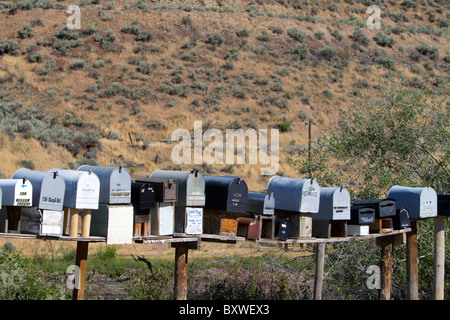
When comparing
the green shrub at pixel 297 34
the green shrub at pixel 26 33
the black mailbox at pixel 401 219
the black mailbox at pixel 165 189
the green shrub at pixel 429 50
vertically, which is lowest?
the black mailbox at pixel 401 219

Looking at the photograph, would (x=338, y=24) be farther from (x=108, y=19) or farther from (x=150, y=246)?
(x=150, y=246)

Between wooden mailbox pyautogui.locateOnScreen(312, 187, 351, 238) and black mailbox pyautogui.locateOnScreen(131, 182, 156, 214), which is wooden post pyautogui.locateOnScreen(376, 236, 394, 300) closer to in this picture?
wooden mailbox pyautogui.locateOnScreen(312, 187, 351, 238)

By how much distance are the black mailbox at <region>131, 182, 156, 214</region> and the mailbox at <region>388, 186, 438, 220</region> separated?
3306 mm

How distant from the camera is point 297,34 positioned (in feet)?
133

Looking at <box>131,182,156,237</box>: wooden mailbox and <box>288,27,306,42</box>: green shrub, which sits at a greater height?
<box>288,27,306,42</box>: green shrub

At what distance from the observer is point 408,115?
11.1 meters

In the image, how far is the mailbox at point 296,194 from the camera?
6.19 metres

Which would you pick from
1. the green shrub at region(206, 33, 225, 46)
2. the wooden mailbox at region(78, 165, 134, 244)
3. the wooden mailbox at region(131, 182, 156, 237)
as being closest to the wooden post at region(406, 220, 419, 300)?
the wooden mailbox at region(131, 182, 156, 237)

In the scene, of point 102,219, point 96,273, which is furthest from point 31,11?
point 102,219

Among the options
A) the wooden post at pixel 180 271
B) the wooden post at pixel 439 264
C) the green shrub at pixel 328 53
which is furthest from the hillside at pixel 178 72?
the wooden post at pixel 439 264

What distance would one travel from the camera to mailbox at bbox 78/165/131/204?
543 centimetres

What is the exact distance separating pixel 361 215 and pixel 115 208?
2866mm

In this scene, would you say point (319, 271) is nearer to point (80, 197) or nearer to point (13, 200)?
point (80, 197)

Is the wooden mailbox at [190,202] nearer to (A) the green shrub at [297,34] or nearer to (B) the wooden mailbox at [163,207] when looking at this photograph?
(B) the wooden mailbox at [163,207]
